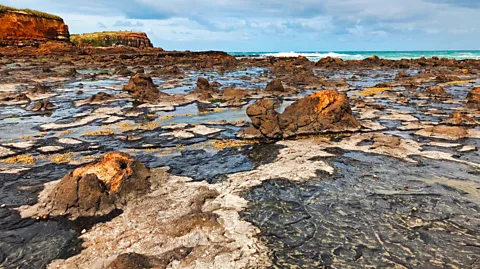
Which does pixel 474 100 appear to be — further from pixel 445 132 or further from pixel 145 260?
pixel 145 260

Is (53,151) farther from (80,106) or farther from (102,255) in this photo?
(80,106)

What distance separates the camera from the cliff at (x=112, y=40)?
87.4 metres

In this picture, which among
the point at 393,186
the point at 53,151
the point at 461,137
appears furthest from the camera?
the point at 461,137

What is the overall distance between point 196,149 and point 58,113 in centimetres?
821

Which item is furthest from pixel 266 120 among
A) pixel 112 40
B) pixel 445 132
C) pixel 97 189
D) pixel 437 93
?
pixel 112 40

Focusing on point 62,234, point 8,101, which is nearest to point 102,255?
point 62,234

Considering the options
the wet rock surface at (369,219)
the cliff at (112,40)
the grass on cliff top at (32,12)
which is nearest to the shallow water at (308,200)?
the wet rock surface at (369,219)

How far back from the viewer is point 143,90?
18406 millimetres

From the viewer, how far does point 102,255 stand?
480cm

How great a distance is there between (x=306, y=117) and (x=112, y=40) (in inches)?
3594

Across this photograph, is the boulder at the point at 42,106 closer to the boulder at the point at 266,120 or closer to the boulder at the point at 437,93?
the boulder at the point at 266,120

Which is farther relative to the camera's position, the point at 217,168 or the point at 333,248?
the point at 217,168

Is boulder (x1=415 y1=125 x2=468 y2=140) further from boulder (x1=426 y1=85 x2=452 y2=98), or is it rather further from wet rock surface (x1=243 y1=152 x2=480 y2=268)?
boulder (x1=426 y1=85 x2=452 y2=98)

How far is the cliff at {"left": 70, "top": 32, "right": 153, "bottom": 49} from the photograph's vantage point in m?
87.4
